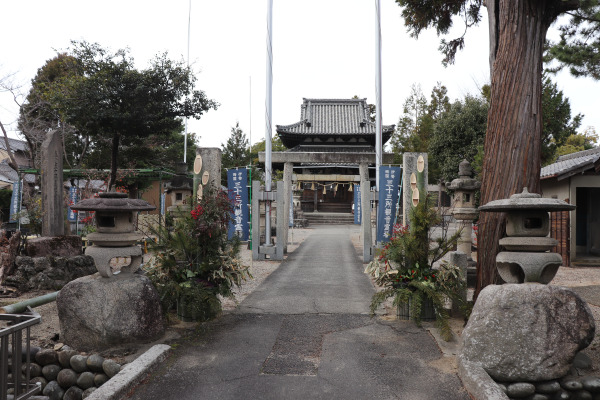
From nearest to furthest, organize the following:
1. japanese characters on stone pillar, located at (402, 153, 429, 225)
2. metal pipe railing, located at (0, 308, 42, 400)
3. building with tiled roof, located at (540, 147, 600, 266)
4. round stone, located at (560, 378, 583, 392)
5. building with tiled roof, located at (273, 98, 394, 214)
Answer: metal pipe railing, located at (0, 308, 42, 400), round stone, located at (560, 378, 583, 392), japanese characters on stone pillar, located at (402, 153, 429, 225), building with tiled roof, located at (540, 147, 600, 266), building with tiled roof, located at (273, 98, 394, 214)

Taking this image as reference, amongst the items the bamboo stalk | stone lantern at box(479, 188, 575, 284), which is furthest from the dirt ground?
stone lantern at box(479, 188, 575, 284)

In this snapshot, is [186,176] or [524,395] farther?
[186,176]

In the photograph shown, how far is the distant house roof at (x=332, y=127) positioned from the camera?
26562mm

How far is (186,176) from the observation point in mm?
14945

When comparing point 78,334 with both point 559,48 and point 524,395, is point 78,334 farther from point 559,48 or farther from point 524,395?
point 559,48

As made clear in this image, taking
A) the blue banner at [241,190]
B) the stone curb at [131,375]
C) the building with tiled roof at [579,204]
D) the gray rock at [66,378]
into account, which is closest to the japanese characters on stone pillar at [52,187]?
the blue banner at [241,190]

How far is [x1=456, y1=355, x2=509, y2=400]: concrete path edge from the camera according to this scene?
3.42 m

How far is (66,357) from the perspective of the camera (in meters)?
4.87

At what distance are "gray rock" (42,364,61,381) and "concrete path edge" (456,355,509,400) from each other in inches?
187

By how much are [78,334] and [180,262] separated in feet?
5.17

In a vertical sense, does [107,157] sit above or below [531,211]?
above

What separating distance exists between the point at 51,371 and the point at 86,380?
0.66 metres

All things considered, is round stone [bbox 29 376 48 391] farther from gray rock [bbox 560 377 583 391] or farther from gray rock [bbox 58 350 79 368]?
gray rock [bbox 560 377 583 391]

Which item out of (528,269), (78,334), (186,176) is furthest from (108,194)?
(186,176)
